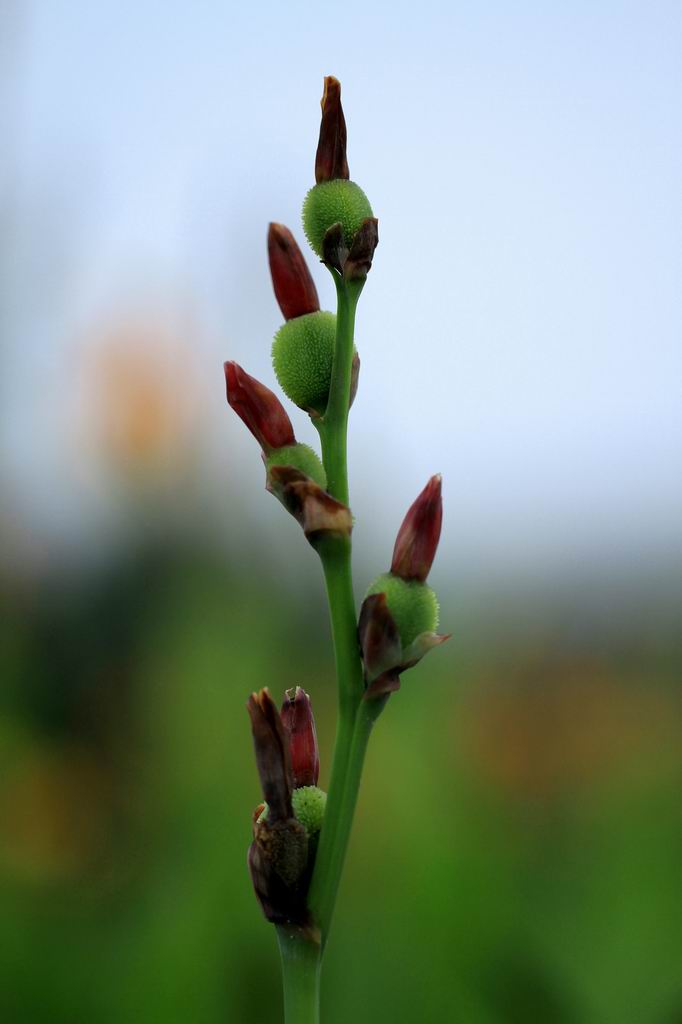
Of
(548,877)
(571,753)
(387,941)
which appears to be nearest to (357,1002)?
(387,941)

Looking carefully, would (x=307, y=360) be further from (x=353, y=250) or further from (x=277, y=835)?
(x=277, y=835)

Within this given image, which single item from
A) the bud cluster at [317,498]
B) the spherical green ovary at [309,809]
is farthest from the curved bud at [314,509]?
the spherical green ovary at [309,809]

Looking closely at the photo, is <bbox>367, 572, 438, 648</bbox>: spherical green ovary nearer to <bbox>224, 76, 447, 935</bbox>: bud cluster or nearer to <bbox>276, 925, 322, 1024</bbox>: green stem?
<bbox>224, 76, 447, 935</bbox>: bud cluster

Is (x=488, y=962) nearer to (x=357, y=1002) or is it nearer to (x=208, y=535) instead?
(x=357, y=1002)

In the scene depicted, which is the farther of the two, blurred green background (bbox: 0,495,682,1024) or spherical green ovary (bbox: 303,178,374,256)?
blurred green background (bbox: 0,495,682,1024)

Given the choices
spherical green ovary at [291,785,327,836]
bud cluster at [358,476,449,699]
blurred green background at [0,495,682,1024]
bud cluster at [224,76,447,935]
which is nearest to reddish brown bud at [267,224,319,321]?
bud cluster at [224,76,447,935]

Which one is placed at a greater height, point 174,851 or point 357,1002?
Answer: point 174,851
